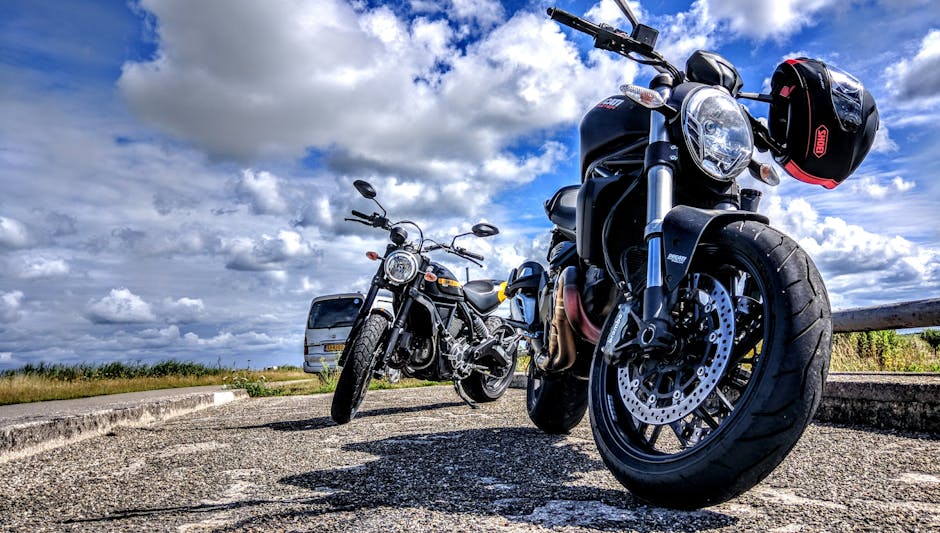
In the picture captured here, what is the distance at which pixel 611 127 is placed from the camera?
116 inches

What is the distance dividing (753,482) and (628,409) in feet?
1.87

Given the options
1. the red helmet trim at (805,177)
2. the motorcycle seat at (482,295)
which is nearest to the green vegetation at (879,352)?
the motorcycle seat at (482,295)

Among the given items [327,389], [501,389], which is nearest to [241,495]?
[501,389]

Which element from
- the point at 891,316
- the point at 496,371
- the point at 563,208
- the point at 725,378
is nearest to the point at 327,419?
the point at 496,371

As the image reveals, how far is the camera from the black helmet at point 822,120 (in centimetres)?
282

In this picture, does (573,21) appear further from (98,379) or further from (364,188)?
(98,379)

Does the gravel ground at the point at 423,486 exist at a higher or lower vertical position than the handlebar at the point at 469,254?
lower

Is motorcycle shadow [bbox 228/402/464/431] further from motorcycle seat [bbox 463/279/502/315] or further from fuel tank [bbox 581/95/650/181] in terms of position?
fuel tank [bbox 581/95/650/181]

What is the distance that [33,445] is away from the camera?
403cm

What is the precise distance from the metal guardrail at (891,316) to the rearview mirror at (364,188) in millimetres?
3822

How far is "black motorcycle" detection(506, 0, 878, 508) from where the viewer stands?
180 centimetres

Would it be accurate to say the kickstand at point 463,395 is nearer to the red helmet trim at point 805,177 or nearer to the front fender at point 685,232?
the red helmet trim at point 805,177

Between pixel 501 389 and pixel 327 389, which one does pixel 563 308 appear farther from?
pixel 327 389

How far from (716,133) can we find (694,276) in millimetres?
613
